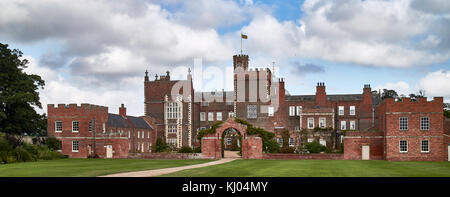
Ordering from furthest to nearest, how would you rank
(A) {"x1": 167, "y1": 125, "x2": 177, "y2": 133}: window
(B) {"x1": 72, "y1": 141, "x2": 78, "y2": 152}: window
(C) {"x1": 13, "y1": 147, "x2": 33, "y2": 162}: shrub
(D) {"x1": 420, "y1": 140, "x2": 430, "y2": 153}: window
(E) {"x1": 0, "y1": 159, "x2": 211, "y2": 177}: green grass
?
(A) {"x1": 167, "y1": 125, "x2": 177, "y2": 133}: window → (B) {"x1": 72, "y1": 141, "x2": 78, "y2": 152}: window → (D) {"x1": 420, "y1": 140, "x2": 430, "y2": 153}: window → (C) {"x1": 13, "y1": 147, "x2": 33, "y2": 162}: shrub → (E) {"x1": 0, "y1": 159, "x2": 211, "y2": 177}: green grass

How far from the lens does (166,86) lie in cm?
8031

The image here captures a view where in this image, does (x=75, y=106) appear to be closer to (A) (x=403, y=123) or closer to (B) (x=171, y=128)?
(B) (x=171, y=128)

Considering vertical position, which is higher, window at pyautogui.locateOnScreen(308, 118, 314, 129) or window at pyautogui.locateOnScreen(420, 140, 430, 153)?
window at pyautogui.locateOnScreen(308, 118, 314, 129)

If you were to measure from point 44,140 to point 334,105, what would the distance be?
4089 cm

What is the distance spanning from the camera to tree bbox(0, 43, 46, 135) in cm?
5509

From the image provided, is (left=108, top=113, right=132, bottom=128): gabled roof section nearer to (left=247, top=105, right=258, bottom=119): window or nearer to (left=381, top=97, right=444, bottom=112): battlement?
(left=247, top=105, right=258, bottom=119): window

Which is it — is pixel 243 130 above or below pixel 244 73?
below

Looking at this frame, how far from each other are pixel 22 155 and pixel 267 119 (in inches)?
1520

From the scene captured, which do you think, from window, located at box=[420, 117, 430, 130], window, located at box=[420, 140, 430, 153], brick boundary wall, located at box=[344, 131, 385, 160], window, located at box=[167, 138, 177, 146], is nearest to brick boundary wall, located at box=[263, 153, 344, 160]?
brick boundary wall, located at box=[344, 131, 385, 160]

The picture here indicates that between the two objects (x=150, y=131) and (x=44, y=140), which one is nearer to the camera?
(x=44, y=140)

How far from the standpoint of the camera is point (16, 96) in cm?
5447

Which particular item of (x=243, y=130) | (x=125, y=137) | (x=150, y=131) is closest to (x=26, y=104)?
(x=125, y=137)

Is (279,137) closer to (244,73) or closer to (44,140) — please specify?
(244,73)

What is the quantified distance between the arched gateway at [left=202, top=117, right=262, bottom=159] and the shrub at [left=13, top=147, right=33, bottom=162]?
16.5 meters
